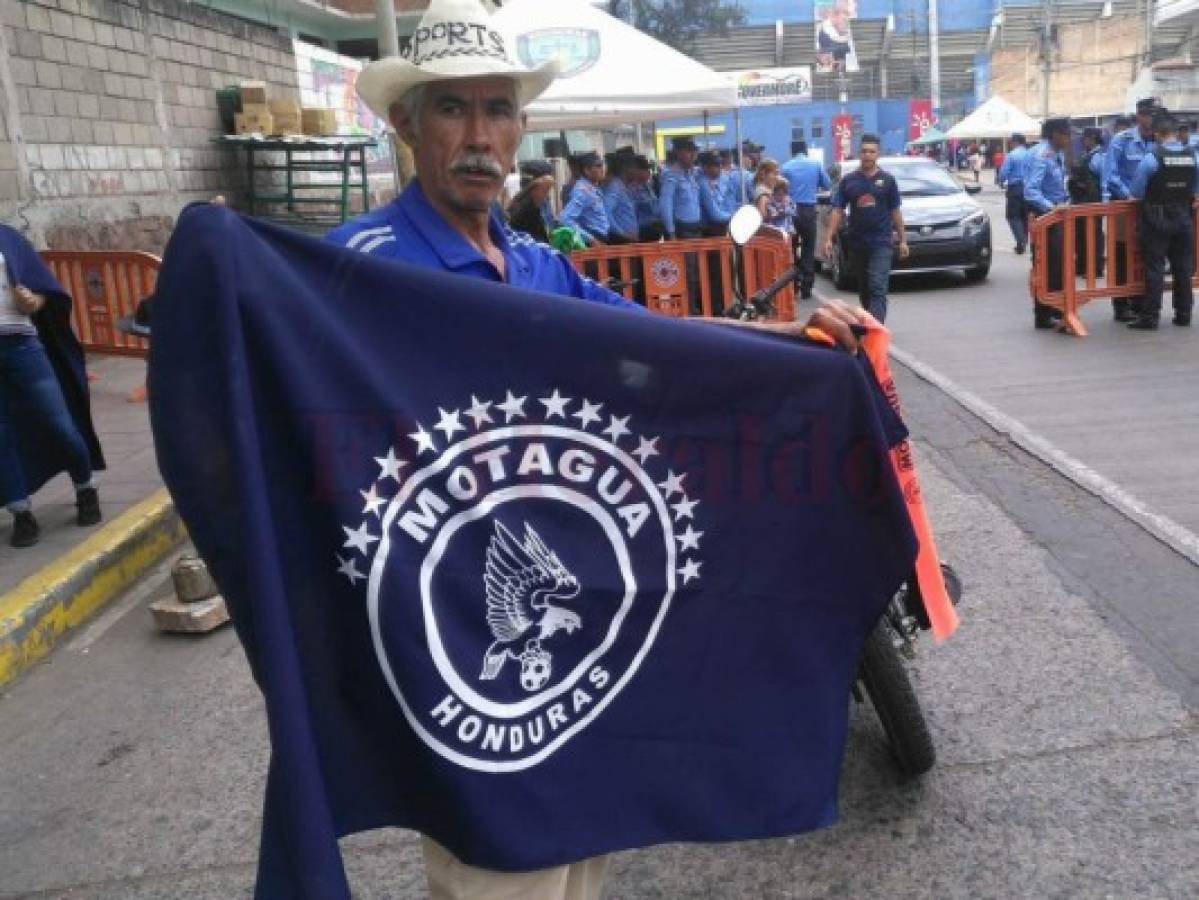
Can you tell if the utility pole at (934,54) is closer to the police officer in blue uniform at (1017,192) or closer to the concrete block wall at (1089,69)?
the concrete block wall at (1089,69)

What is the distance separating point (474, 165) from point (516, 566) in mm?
788

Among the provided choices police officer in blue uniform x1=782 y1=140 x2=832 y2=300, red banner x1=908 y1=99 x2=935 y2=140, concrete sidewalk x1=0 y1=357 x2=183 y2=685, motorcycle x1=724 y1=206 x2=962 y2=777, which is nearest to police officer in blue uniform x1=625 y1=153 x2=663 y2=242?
police officer in blue uniform x1=782 y1=140 x2=832 y2=300

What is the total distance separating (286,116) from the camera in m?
16.1

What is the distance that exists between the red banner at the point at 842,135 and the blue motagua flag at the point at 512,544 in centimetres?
5393

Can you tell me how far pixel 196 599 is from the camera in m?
4.80

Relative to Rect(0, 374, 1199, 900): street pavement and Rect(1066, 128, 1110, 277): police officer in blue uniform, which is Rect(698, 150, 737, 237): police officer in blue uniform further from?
Rect(0, 374, 1199, 900): street pavement

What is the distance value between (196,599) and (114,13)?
9807 mm

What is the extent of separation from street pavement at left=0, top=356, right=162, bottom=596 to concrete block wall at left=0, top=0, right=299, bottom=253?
2114 mm

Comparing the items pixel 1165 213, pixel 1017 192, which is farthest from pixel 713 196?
pixel 1017 192

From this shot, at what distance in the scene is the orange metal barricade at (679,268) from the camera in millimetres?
9820

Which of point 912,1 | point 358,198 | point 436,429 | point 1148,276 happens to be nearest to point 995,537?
point 436,429

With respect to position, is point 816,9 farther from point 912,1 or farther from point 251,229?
point 251,229

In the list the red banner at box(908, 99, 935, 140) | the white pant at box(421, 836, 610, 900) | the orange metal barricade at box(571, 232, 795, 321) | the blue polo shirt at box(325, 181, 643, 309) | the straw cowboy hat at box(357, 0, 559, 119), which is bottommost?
the white pant at box(421, 836, 610, 900)

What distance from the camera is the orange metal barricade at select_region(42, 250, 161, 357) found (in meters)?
8.99
